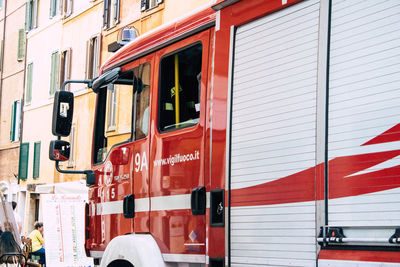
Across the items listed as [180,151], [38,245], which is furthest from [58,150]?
[38,245]

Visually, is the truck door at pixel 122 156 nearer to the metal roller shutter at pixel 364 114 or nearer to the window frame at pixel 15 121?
the metal roller shutter at pixel 364 114

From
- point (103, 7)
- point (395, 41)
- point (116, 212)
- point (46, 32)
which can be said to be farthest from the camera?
point (46, 32)

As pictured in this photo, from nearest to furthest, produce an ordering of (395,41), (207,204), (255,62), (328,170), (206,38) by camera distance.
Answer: (395,41) < (328,170) < (255,62) < (207,204) < (206,38)

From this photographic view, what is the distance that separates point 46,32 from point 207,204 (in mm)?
28141

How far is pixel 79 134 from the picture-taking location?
26.3 meters

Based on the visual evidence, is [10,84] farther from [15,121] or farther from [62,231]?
[62,231]

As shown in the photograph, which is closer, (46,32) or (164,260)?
(164,260)

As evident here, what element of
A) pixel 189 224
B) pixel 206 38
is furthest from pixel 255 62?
pixel 189 224

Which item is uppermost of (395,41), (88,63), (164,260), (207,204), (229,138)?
(88,63)

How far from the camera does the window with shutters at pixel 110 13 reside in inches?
978

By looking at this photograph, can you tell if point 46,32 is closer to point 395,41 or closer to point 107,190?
point 107,190

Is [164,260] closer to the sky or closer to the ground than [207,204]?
closer to the ground

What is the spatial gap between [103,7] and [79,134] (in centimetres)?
439

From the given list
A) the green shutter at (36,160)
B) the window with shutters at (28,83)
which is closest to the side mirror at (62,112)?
the green shutter at (36,160)
